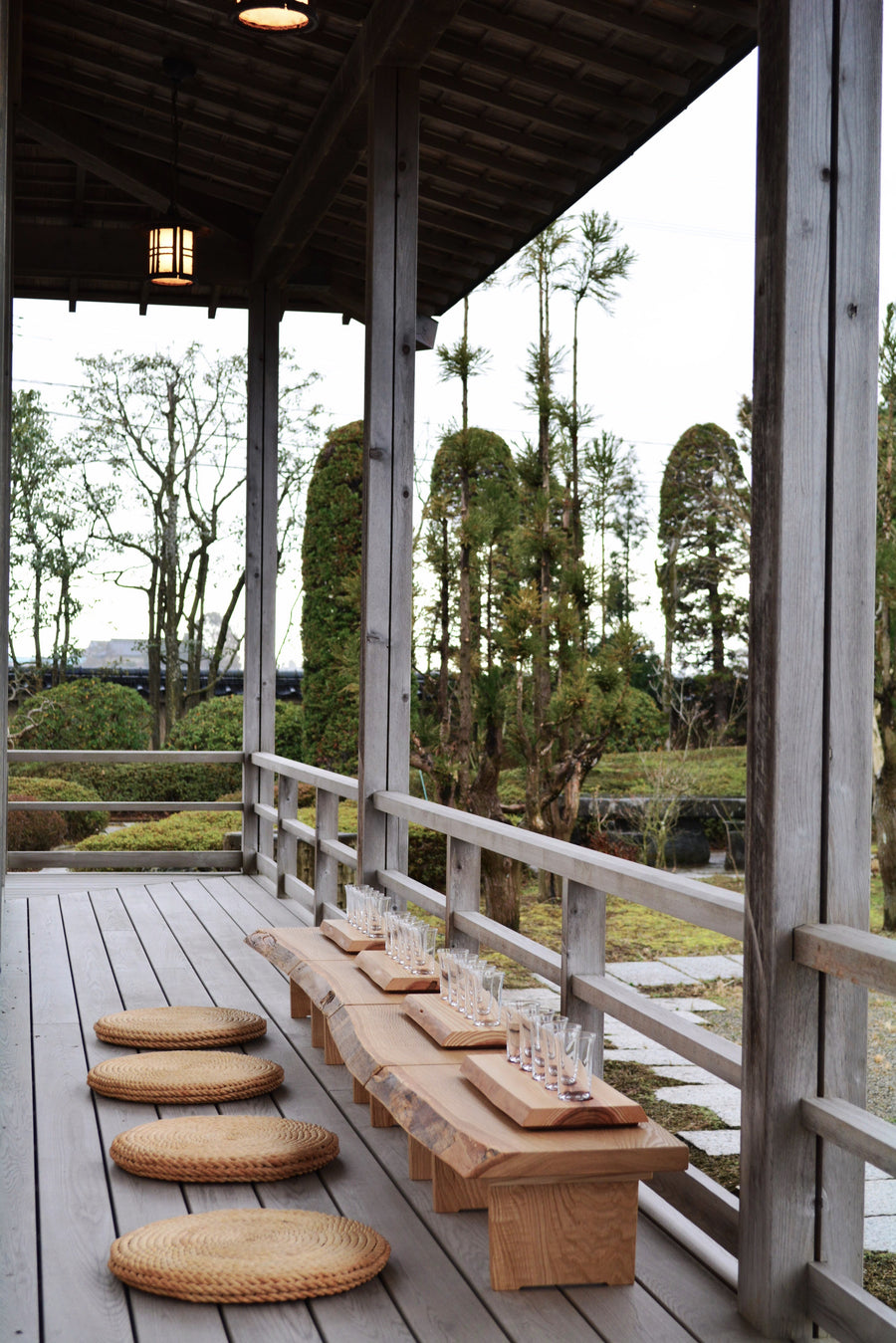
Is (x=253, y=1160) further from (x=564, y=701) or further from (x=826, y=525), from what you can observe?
(x=564, y=701)

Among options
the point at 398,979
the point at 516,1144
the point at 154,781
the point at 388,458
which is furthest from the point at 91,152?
the point at 154,781

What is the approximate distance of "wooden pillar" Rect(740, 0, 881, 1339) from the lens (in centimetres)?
204

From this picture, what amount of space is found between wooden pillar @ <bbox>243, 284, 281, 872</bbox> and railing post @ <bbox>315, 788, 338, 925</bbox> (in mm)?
1463

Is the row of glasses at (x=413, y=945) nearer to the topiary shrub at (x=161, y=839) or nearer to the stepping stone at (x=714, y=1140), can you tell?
the stepping stone at (x=714, y=1140)

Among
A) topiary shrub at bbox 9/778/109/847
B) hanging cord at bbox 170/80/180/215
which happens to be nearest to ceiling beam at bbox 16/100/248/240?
hanging cord at bbox 170/80/180/215

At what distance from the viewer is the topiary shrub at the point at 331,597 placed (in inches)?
414

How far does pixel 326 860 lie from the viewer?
533 cm

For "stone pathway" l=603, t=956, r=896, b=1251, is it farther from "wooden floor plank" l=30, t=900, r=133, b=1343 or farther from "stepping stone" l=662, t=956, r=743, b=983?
"wooden floor plank" l=30, t=900, r=133, b=1343

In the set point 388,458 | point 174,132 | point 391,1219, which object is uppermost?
point 174,132

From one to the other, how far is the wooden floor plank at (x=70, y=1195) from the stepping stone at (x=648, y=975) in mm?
3709

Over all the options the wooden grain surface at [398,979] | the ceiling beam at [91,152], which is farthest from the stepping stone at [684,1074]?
the ceiling beam at [91,152]

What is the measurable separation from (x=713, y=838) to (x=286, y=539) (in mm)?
4395

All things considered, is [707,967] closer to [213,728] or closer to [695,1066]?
[695,1066]

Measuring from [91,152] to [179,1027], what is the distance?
3.89 meters
